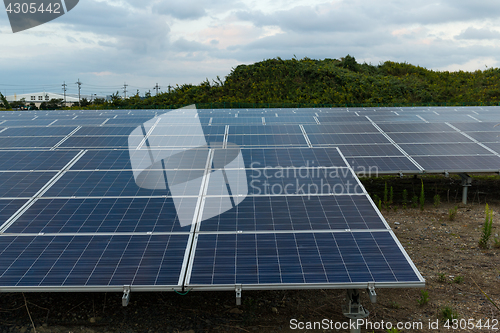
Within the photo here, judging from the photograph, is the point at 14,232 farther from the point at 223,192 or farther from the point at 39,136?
the point at 39,136

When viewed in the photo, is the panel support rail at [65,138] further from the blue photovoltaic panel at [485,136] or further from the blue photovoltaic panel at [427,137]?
the blue photovoltaic panel at [485,136]

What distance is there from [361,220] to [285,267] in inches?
99.0

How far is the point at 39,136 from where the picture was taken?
15.9 meters

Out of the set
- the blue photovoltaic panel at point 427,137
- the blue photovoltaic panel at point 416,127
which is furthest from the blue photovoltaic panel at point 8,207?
the blue photovoltaic panel at point 416,127

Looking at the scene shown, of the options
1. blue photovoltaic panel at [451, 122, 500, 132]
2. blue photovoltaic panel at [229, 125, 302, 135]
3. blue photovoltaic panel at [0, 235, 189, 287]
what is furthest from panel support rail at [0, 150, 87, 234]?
blue photovoltaic panel at [451, 122, 500, 132]

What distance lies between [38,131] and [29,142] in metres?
2.52

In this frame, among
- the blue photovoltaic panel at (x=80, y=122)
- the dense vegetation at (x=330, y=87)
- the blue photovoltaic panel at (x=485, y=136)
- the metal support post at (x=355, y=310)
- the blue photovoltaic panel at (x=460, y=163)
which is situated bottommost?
the metal support post at (x=355, y=310)

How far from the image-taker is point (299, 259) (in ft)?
23.7

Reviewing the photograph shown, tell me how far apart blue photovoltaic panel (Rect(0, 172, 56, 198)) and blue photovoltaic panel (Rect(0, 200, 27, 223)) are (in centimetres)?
31

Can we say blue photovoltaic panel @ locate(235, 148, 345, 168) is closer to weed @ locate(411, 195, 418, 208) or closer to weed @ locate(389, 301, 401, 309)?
weed @ locate(389, 301, 401, 309)

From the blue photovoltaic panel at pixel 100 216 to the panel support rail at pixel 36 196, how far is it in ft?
0.38

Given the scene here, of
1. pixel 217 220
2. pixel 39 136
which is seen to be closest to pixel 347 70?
pixel 39 136

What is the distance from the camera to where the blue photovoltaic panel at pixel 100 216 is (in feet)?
26.6

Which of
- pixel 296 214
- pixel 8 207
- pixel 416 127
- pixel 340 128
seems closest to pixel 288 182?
pixel 296 214
